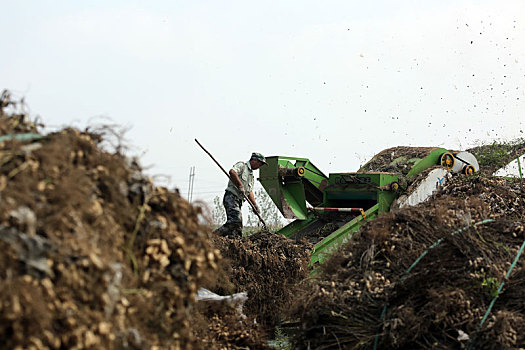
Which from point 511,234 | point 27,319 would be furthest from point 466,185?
point 27,319

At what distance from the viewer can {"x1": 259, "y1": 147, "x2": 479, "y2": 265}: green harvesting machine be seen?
8516 millimetres

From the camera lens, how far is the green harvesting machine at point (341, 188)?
8.52 metres

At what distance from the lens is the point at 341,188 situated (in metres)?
8.84

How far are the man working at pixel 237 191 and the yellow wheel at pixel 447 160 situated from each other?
2.81 metres

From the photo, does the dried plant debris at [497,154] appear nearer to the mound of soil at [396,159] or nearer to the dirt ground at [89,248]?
the mound of soil at [396,159]

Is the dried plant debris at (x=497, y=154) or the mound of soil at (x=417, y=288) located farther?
the dried plant debris at (x=497, y=154)

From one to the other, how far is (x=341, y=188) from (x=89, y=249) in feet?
21.2

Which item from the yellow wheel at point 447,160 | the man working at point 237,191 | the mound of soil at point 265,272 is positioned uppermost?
the yellow wheel at point 447,160

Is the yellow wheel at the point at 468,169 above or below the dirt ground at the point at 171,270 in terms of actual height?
above

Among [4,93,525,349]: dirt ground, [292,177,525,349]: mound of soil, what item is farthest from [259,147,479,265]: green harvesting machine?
[292,177,525,349]: mound of soil

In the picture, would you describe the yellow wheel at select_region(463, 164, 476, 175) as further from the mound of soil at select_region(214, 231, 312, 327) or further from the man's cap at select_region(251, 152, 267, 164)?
the mound of soil at select_region(214, 231, 312, 327)

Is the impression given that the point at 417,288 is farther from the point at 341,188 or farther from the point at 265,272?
the point at 341,188

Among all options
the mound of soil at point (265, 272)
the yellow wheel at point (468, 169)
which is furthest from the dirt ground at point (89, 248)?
the yellow wheel at point (468, 169)

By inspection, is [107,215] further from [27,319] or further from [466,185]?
[466,185]
